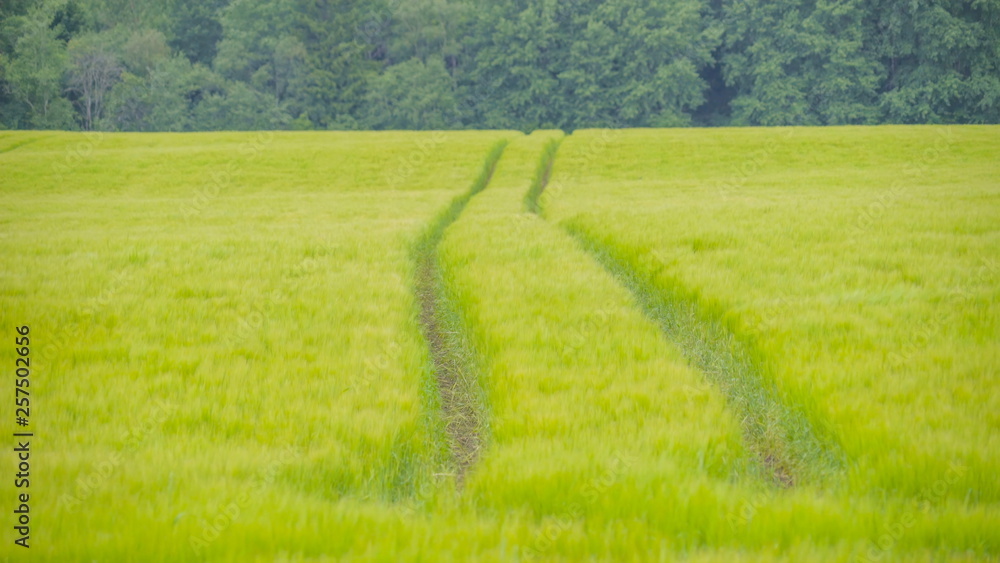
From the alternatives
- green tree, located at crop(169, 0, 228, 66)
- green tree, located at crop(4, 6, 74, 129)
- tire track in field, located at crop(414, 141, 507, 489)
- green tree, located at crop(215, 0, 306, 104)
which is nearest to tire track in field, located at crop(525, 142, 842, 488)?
tire track in field, located at crop(414, 141, 507, 489)

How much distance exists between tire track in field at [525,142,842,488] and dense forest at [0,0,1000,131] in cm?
6625

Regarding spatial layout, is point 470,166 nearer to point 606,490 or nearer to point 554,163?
point 554,163

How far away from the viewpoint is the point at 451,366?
26.9ft

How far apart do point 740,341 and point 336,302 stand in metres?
5.61

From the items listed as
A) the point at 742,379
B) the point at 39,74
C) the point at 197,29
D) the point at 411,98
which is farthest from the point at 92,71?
the point at 742,379

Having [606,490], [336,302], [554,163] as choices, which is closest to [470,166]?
[554,163]

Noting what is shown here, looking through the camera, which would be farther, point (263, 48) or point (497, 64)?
point (497, 64)

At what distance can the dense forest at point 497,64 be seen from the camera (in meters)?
65.1

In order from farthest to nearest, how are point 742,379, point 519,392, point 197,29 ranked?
point 197,29, point 742,379, point 519,392

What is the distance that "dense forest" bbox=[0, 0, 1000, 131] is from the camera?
65.1 meters

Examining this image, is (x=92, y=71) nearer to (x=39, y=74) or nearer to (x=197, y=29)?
(x=39, y=74)

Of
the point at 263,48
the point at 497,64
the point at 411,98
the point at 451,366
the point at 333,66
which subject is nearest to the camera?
the point at 451,366

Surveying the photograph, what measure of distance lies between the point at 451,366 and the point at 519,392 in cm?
223

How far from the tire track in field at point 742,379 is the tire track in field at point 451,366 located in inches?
96.6
